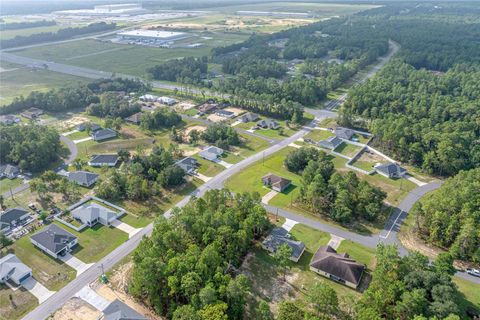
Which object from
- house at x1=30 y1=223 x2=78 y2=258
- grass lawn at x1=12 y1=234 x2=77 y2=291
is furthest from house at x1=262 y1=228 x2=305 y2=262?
house at x1=30 y1=223 x2=78 y2=258

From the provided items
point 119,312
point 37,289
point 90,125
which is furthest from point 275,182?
point 90,125

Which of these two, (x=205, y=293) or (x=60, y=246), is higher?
(x=205, y=293)

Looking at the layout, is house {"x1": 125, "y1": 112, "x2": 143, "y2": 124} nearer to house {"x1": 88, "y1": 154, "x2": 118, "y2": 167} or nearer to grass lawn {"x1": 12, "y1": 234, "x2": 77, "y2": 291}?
house {"x1": 88, "y1": 154, "x2": 118, "y2": 167}

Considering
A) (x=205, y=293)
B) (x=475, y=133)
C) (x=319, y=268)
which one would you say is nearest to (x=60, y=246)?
(x=205, y=293)

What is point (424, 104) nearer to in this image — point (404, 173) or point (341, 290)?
point (404, 173)

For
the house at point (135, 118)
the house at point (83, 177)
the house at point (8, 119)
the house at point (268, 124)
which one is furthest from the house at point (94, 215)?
the house at point (8, 119)

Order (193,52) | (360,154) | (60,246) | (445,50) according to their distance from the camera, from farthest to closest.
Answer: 1. (193,52)
2. (445,50)
3. (360,154)
4. (60,246)
